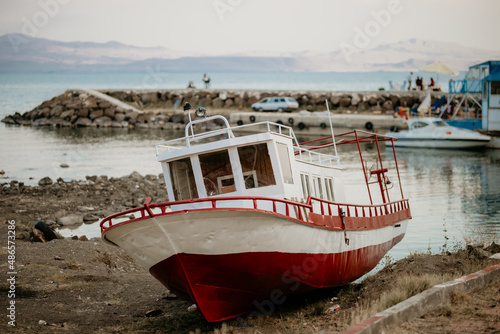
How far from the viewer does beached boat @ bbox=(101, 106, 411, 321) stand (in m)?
10.1

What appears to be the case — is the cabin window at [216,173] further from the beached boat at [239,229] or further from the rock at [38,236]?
the rock at [38,236]

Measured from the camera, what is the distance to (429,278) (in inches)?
425

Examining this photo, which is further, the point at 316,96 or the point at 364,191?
the point at 316,96

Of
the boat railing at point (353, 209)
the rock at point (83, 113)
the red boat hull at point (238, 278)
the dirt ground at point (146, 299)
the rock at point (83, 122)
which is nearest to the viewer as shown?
the dirt ground at point (146, 299)

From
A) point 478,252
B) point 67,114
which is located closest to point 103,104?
point 67,114

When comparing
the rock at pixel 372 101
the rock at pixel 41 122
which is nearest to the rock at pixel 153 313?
the rock at pixel 372 101

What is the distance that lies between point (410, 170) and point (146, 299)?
24.1 meters

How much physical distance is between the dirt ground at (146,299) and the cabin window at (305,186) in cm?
225

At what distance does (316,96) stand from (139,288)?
48.4 metres

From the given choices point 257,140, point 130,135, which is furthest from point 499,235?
point 130,135

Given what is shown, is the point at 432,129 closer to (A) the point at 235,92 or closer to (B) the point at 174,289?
(A) the point at 235,92

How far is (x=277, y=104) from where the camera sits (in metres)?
56.7

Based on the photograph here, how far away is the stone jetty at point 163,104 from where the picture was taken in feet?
181

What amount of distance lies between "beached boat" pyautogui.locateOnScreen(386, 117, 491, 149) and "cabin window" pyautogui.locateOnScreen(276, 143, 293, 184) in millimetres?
29777
